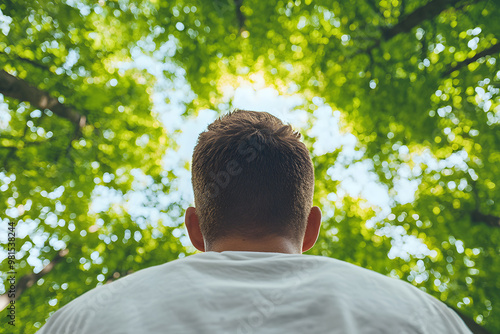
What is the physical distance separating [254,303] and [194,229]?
94 centimetres

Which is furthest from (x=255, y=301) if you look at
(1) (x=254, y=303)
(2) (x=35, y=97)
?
(2) (x=35, y=97)

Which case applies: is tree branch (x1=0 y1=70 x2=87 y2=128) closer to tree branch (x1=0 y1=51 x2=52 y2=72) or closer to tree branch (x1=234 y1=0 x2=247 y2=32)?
tree branch (x1=0 y1=51 x2=52 y2=72)

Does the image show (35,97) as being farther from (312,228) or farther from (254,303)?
(254,303)

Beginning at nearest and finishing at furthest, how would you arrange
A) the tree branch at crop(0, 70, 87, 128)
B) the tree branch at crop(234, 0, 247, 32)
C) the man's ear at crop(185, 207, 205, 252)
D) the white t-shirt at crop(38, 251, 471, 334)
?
the white t-shirt at crop(38, 251, 471, 334)
the man's ear at crop(185, 207, 205, 252)
the tree branch at crop(0, 70, 87, 128)
the tree branch at crop(234, 0, 247, 32)

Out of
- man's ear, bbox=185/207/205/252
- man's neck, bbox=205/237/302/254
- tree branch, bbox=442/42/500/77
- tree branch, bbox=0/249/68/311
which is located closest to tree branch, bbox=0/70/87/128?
tree branch, bbox=0/249/68/311

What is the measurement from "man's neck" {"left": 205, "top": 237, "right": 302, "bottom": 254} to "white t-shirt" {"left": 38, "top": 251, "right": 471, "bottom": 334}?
1.09 feet

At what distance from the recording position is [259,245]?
158cm

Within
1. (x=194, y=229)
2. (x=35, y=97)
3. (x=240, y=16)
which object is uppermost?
(x=240, y=16)

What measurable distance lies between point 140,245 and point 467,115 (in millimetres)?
7482

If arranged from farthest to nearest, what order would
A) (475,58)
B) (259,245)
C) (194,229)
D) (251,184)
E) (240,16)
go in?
(240,16) < (475,58) < (194,229) < (251,184) < (259,245)

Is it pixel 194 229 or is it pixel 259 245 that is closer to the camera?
pixel 259 245

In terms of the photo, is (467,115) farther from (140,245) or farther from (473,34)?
(140,245)

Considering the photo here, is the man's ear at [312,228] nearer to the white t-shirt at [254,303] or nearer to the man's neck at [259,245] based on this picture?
the man's neck at [259,245]

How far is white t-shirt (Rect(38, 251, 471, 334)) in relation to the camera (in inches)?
40.3
